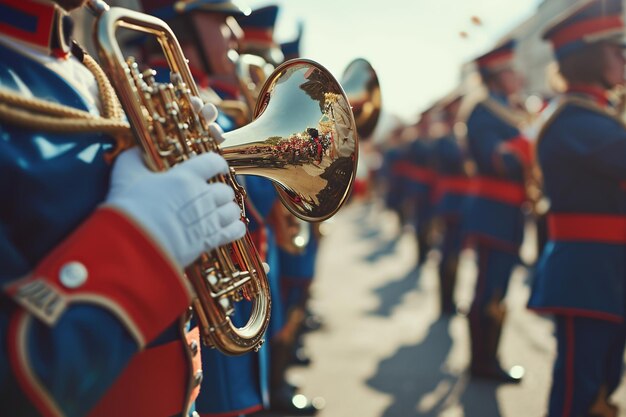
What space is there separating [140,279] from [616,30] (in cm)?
281

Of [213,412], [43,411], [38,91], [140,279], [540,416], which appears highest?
[38,91]

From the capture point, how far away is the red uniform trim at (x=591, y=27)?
2.66 metres

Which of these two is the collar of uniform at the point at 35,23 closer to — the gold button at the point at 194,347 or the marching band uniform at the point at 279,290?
the gold button at the point at 194,347

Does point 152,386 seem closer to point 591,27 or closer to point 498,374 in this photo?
point 591,27

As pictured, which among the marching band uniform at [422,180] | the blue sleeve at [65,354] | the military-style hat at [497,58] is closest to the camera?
the blue sleeve at [65,354]

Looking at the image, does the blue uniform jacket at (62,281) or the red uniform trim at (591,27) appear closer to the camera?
the blue uniform jacket at (62,281)

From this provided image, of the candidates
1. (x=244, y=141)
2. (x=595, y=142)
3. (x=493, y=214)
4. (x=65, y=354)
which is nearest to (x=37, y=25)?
(x=244, y=141)

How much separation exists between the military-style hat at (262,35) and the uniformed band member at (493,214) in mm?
1752

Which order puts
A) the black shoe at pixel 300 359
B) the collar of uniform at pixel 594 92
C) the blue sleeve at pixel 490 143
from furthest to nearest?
the black shoe at pixel 300 359, the blue sleeve at pixel 490 143, the collar of uniform at pixel 594 92

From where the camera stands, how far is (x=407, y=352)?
4461 millimetres

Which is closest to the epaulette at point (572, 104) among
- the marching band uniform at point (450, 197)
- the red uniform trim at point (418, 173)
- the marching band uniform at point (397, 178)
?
the marching band uniform at point (450, 197)

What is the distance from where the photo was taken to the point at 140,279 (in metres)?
0.79

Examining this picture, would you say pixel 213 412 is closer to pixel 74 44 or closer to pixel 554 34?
pixel 74 44

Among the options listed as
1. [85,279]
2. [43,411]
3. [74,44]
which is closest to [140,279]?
[85,279]
